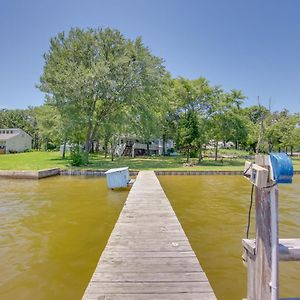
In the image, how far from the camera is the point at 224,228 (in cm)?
755

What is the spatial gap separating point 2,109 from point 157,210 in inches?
2905

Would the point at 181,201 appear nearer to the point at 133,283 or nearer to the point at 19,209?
the point at 19,209

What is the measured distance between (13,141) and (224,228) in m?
47.2

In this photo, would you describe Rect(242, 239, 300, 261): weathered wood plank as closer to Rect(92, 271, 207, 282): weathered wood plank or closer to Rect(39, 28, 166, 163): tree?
Rect(92, 271, 207, 282): weathered wood plank

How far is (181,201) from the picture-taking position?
37.4 feet

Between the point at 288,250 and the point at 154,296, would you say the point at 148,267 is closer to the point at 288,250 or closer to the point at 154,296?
the point at 154,296

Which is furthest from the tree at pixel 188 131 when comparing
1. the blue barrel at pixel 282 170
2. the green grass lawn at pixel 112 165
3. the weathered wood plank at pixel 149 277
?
the blue barrel at pixel 282 170

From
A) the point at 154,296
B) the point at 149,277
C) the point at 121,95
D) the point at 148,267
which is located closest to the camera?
the point at 154,296

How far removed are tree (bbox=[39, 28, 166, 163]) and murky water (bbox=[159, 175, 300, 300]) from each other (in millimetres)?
13662

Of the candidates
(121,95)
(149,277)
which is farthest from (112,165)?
(149,277)

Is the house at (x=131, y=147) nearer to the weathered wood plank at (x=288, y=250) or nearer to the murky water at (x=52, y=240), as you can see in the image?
the murky water at (x=52, y=240)

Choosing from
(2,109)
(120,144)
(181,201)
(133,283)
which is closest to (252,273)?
(133,283)

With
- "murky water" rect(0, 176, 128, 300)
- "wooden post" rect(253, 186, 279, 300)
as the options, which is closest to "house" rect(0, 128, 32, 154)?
"murky water" rect(0, 176, 128, 300)

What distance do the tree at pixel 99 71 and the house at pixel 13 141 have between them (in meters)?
24.1
